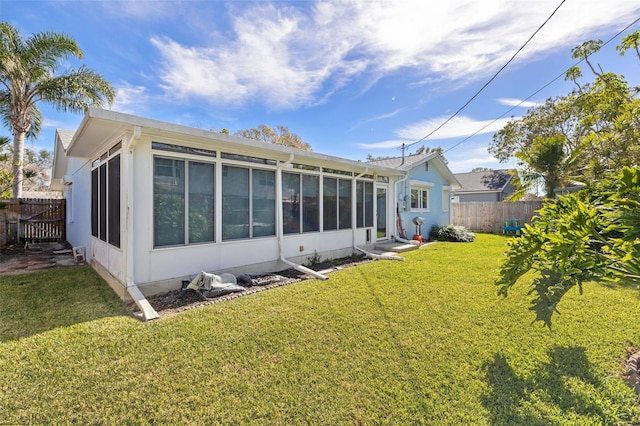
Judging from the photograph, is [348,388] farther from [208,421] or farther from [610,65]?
[610,65]

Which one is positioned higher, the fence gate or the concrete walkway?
the fence gate

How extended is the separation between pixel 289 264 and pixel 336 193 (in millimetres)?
2806

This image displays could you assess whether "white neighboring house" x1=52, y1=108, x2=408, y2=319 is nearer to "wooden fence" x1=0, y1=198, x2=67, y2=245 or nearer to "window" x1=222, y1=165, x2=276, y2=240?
"window" x1=222, y1=165, x2=276, y2=240

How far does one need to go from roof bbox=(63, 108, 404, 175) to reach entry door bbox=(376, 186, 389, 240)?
12.0ft

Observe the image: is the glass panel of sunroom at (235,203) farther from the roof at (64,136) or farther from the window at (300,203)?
the roof at (64,136)

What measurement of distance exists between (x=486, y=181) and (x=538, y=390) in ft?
87.5

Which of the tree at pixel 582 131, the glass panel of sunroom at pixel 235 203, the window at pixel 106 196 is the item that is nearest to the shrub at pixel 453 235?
the tree at pixel 582 131

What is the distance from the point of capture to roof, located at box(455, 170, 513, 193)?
2432 centimetres

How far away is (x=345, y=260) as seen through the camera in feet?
27.9

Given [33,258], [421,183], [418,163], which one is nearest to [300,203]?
[418,163]

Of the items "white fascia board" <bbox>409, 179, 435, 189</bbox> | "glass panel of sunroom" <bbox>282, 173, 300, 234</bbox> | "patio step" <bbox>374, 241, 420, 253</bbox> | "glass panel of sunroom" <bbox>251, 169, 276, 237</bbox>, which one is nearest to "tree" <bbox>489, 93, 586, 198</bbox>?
"white fascia board" <bbox>409, 179, 435, 189</bbox>

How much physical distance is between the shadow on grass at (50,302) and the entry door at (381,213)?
8281 mm

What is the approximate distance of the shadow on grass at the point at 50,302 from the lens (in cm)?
383

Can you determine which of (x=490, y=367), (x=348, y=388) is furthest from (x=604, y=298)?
(x=348, y=388)
